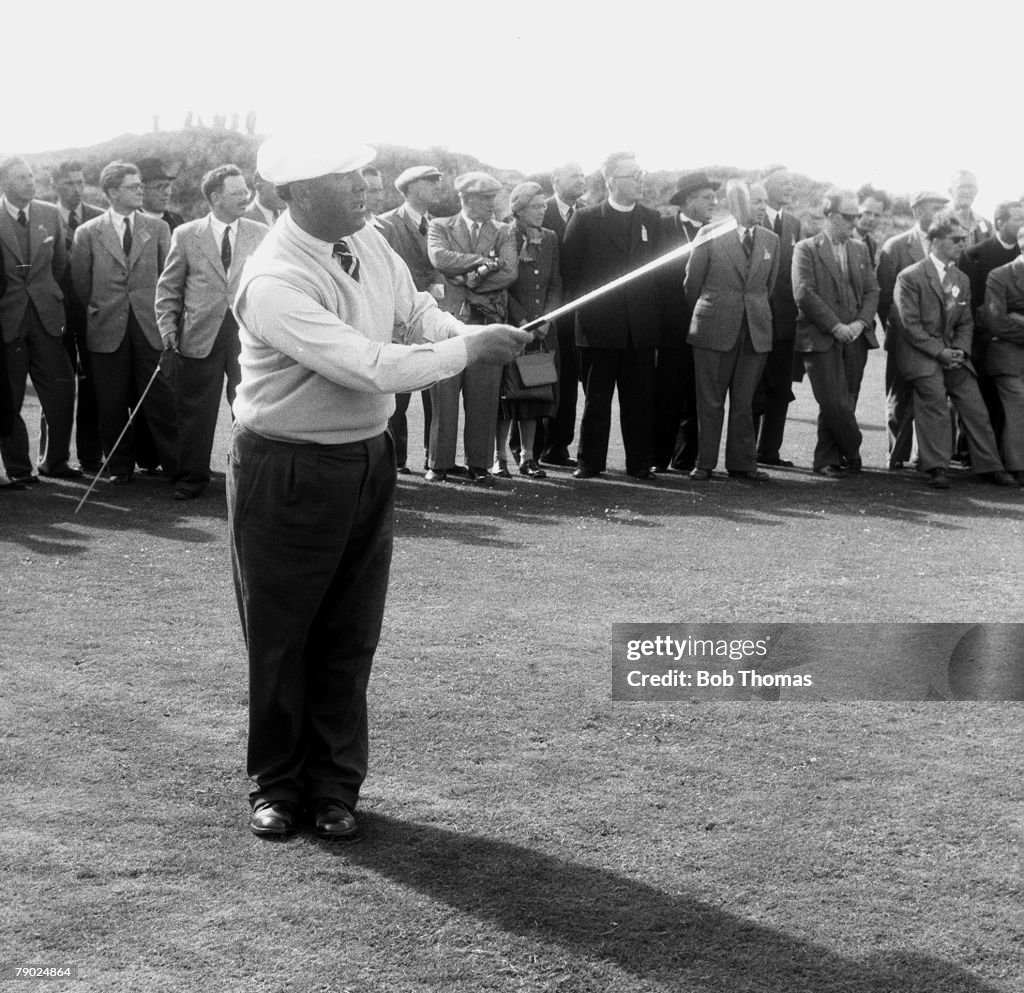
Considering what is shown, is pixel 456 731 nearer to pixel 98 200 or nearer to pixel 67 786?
pixel 67 786

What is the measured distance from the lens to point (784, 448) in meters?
14.0

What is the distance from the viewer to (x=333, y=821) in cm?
470

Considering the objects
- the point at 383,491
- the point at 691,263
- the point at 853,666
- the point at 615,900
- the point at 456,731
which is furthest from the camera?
the point at 691,263

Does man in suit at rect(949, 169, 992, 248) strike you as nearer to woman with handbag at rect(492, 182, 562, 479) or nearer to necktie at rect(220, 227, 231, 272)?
woman with handbag at rect(492, 182, 562, 479)

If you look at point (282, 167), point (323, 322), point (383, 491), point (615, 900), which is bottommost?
point (615, 900)

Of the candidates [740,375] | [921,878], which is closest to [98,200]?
[740,375]

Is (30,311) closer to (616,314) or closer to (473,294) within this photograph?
(473,294)

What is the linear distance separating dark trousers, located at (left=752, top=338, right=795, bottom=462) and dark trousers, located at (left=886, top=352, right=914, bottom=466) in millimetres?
891

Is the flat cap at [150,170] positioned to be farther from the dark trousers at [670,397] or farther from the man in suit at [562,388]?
the dark trousers at [670,397]

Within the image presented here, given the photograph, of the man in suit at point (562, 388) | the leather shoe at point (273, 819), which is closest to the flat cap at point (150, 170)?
the man in suit at point (562, 388)

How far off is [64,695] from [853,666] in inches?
131

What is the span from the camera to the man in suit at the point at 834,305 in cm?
1207

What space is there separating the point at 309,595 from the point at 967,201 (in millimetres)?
10888

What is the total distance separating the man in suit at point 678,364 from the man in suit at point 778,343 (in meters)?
0.58
